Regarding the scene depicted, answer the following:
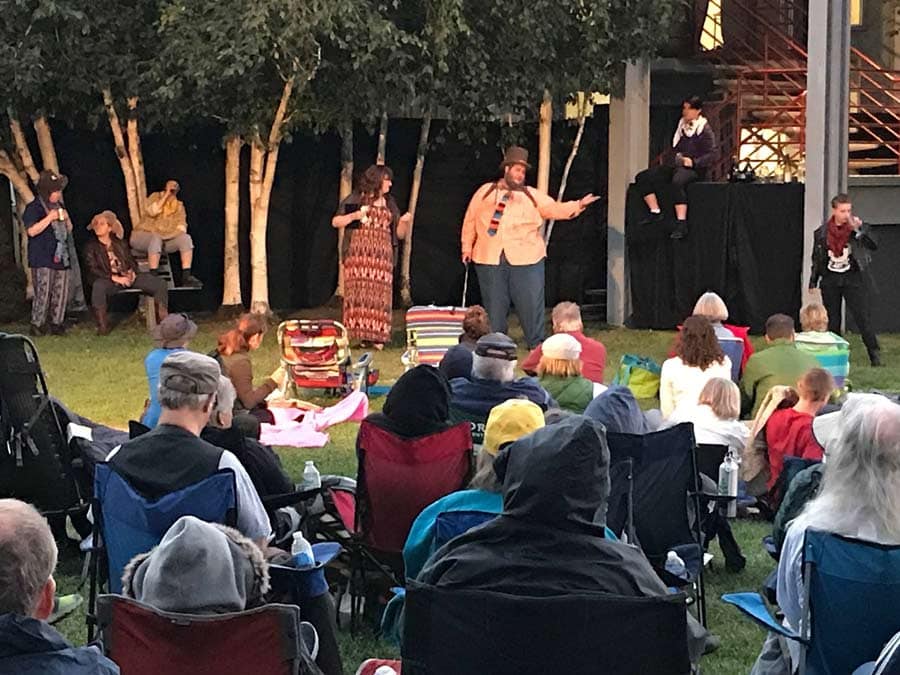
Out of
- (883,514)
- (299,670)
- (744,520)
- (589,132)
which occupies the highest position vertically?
(589,132)

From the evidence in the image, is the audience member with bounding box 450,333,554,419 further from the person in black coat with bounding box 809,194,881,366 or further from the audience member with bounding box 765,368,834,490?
the person in black coat with bounding box 809,194,881,366

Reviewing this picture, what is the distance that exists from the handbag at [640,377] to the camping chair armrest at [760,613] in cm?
528

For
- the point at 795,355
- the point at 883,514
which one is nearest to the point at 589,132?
the point at 795,355

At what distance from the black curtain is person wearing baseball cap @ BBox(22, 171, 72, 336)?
5355 millimetres

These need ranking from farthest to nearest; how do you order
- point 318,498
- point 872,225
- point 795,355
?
point 872,225, point 795,355, point 318,498

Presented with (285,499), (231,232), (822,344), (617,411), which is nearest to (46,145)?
(231,232)

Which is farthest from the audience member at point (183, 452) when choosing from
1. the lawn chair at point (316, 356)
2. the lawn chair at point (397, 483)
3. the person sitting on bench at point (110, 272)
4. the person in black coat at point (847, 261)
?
the person sitting on bench at point (110, 272)

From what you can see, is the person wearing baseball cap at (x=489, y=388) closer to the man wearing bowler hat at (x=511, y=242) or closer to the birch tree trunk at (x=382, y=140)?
the man wearing bowler hat at (x=511, y=242)

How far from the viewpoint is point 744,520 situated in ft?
23.2

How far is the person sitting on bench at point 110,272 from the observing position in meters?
14.0

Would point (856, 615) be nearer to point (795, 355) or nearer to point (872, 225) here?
point (795, 355)

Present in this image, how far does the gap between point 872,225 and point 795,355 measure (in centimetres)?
712

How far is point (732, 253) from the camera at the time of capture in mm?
14617

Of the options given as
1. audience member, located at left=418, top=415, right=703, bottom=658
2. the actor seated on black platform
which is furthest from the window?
audience member, located at left=418, top=415, right=703, bottom=658
